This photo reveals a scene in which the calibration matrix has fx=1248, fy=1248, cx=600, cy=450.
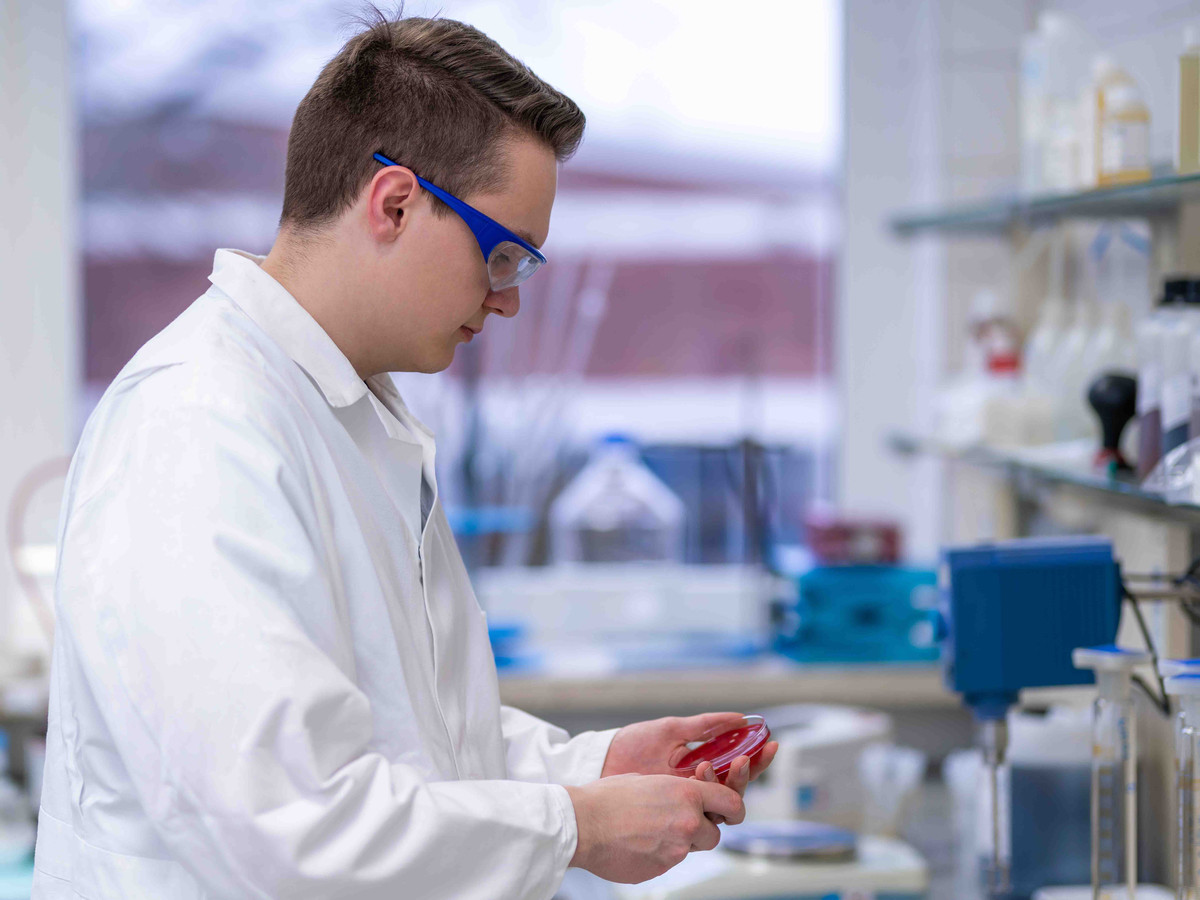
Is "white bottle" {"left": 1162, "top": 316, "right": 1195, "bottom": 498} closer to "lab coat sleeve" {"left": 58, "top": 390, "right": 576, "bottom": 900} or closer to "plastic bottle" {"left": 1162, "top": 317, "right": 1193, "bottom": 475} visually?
"plastic bottle" {"left": 1162, "top": 317, "right": 1193, "bottom": 475}

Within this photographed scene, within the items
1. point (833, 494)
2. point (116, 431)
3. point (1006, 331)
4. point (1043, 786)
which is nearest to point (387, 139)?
point (116, 431)

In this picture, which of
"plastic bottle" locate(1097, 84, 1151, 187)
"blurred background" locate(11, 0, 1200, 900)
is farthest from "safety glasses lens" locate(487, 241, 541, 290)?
"blurred background" locate(11, 0, 1200, 900)

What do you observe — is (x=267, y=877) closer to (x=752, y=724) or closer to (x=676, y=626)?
(x=752, y=724)

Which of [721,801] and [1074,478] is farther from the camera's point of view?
[1074,478]

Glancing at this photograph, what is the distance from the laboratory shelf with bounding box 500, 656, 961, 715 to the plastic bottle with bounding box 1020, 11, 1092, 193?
0.98 m

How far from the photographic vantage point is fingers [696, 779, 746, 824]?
0.98 meters

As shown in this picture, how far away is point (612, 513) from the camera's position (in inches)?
111

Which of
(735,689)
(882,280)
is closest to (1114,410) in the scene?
(735,689)

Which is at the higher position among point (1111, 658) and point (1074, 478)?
point (1074, 478)

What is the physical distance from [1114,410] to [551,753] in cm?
80

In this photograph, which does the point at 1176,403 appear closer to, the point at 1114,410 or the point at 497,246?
the point at 1114,410

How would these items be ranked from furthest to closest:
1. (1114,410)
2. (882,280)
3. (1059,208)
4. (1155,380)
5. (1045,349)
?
(882,280) < (1045,349) < (1059,208) < (1114,410) < (1155,380)

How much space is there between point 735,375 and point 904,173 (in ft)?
1.91

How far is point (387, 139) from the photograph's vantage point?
3.23 ft
